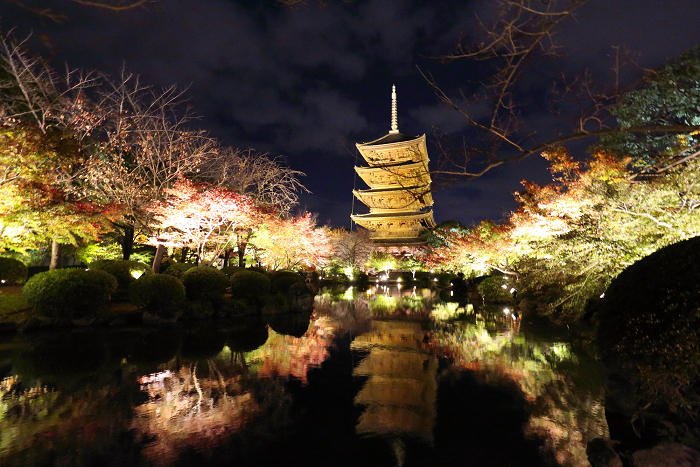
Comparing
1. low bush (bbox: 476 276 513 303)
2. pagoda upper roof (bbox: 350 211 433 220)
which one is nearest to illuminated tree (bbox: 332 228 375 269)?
pagoda upper roof (bbox: 350 211 433 220)

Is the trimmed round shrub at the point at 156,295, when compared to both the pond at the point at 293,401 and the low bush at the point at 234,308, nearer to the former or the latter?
the low bush at the point at 234,308

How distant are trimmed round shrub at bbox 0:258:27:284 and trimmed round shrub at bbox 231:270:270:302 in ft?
29.5

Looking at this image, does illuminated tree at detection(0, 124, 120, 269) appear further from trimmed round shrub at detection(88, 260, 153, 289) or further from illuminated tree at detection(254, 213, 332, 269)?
illuminated tree at detection(254, 213, 332, 269)

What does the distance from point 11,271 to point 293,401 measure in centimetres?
1564

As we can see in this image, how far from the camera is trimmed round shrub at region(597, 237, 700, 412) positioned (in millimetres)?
3104

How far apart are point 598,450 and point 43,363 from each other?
8606 mm

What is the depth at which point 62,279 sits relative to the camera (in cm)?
960

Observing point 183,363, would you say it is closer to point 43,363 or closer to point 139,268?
point 43,363

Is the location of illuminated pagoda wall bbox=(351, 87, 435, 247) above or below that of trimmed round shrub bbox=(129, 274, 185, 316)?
above

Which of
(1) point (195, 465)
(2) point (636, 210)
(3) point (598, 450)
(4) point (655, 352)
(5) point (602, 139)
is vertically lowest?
(1) point (195, 465)

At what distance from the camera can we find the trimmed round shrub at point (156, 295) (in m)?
10.8

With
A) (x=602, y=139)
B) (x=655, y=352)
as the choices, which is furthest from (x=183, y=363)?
(x=602, y=139)

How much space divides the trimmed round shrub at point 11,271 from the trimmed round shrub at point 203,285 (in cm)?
772

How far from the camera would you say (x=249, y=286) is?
13109 millimetres
